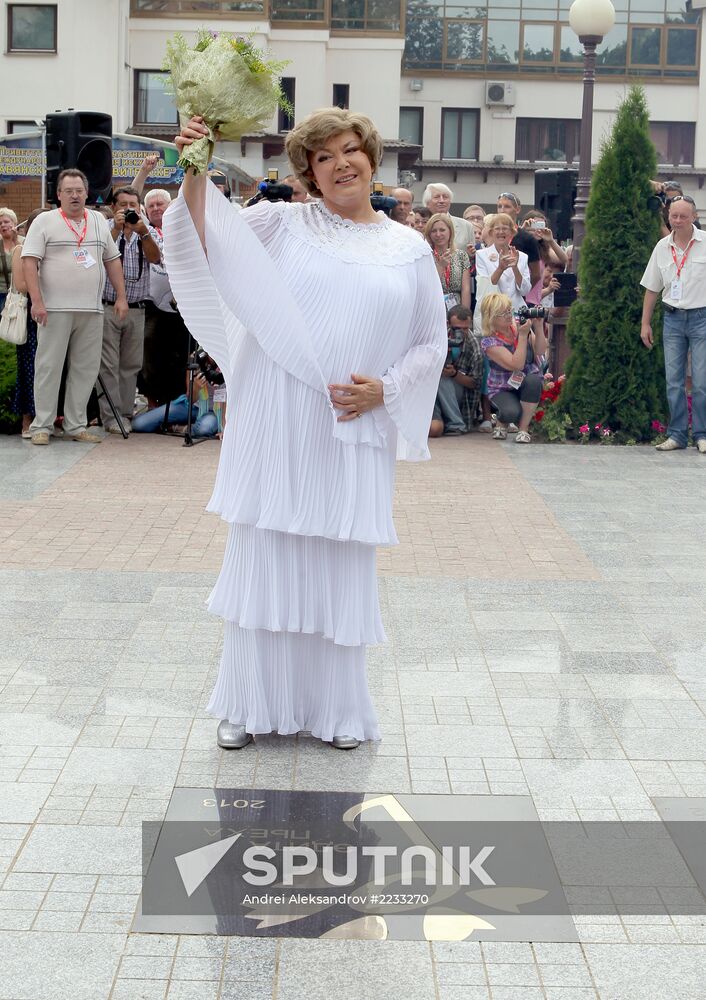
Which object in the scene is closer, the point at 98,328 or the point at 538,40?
the point at 98,328

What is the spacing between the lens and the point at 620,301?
1402 cm

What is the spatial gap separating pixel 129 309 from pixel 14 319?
1.23 metres

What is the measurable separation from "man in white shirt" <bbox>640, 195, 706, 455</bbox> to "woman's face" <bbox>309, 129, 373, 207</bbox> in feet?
28.5

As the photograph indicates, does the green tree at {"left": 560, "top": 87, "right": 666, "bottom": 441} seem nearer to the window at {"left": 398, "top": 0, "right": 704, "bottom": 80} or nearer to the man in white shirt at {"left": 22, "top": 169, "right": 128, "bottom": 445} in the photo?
the man in white shirt at {"left": 22, "top": 169, "right": 128, "bottom": 445}

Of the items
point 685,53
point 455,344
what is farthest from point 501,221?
point 685,53

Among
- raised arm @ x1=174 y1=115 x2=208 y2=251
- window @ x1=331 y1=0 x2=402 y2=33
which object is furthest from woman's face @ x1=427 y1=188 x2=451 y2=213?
window @ x1=331 y1=0 x2=402 y2=33

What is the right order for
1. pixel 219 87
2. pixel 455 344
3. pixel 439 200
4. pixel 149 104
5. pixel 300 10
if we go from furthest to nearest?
pixel 300 10, pixel 149 104, pixel 439 200, pixel 455 344, pixel 219 87

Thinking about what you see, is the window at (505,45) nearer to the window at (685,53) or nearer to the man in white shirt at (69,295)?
the window at (685,53)

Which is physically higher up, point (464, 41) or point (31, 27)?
point (464, 41)

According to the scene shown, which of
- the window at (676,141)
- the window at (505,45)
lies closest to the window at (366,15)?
the window at (505,45)

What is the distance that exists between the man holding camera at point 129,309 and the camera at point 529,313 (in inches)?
134

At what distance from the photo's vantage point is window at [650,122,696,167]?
52.1 meters

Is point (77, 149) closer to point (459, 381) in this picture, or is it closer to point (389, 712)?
point (459, 381)

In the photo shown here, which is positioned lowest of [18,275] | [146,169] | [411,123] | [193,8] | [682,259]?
[18,275]
